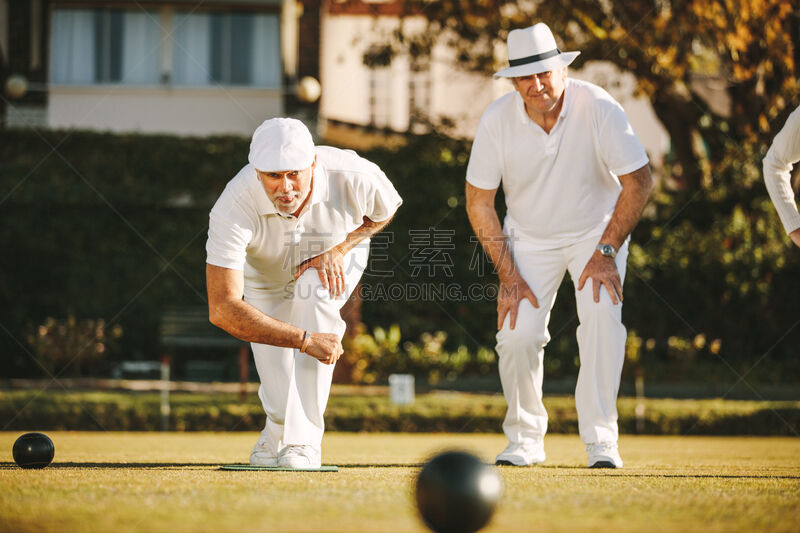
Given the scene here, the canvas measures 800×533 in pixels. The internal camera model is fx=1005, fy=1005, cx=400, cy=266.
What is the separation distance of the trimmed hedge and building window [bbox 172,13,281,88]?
23.6 feet

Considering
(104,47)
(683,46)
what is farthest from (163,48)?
(683,46)

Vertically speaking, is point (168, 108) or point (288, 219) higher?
point (168, 108)

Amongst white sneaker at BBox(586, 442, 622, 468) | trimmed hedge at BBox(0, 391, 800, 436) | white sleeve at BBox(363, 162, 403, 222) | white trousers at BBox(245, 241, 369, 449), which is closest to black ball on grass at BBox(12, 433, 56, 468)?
white trousers at BBox(245, 241, 369, 449)

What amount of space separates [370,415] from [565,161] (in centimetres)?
425

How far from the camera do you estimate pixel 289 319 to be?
4.48 m

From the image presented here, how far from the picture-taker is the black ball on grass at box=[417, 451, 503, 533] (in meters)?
2.38

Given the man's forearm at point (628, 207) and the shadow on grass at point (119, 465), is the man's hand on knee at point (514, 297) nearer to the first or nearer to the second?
the man's forearm at point (628, 207)

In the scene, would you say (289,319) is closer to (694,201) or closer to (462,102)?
(694,201)

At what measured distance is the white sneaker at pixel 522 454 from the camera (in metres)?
4.51

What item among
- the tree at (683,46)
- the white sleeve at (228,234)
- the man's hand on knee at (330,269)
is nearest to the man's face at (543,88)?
the man's hand on knee at (330,269)

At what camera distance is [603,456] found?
436 centimetres

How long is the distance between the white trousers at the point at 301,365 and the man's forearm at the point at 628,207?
3.71ft

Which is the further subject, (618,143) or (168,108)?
(168,108)

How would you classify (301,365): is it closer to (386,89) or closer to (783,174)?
(783,174)
